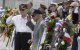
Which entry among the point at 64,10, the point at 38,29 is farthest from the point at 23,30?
the point at 64,10

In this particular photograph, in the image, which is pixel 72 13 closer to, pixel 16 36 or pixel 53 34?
pixel 53 34

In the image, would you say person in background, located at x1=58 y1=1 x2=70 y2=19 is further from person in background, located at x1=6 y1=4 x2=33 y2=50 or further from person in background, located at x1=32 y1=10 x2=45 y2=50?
person in background, located at x1=32 y1=10 x2=45 y2=50

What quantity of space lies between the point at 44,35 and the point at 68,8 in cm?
259

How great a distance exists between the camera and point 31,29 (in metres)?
9.59

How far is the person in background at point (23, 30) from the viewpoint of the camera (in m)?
9.72

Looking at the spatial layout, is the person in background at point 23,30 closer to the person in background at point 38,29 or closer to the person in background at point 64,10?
the person in background at point 38,29

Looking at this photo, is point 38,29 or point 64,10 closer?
point 38,29

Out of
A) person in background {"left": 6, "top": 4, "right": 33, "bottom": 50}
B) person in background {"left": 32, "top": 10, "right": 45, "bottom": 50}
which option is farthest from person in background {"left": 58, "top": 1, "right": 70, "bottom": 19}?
person in background {"left": 32, "top": 10, "right": 45, "bottom": 50}

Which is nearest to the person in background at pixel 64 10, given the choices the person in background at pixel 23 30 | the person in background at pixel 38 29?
the person in background at pixel 23 30

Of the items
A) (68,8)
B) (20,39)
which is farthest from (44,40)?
(68,8)

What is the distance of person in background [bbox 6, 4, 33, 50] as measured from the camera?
383 inches

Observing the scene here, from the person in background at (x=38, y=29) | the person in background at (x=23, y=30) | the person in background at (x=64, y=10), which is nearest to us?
the person in background at (x=38, y=29)

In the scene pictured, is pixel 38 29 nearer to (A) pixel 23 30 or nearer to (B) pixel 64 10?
(A) pixel 23 30

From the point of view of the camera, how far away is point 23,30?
975 centimetres
